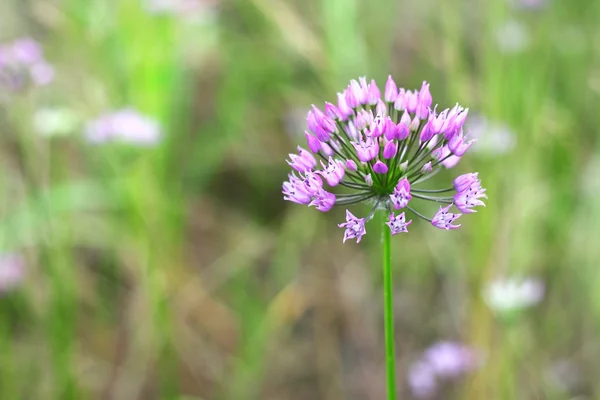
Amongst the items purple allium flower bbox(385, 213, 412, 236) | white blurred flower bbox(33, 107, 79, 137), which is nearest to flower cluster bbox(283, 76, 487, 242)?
purple allium flower bbox(385, 213, 412, 236)

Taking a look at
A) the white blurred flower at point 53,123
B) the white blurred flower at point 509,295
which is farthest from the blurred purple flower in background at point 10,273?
the white blurred flower at point 509,295

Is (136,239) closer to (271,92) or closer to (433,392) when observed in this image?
(433,392)

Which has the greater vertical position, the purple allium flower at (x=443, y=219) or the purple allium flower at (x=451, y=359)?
the purple allium flower at (x=451, y=359)

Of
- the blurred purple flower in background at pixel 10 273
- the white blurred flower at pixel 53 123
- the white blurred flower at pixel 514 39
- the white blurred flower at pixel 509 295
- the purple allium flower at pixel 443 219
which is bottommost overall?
the purple allium flower at pixel 443 219

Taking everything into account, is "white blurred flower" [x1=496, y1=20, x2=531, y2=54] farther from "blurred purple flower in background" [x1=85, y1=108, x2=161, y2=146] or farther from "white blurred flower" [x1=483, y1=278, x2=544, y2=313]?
"blurred purple flower in background" [x1=85, y1=108, x2=161, y2=146]

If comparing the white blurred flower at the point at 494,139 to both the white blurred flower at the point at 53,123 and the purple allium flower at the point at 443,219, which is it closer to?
the purple allium flower at the point at 443,219

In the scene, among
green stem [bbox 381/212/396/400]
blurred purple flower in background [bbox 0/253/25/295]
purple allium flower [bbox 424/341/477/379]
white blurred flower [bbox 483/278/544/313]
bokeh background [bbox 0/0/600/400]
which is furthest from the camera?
blurred purple flower in background [bbox 0/253/25/295]

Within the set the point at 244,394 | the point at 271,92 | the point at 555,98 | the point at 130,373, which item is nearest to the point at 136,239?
the point at 130,373
